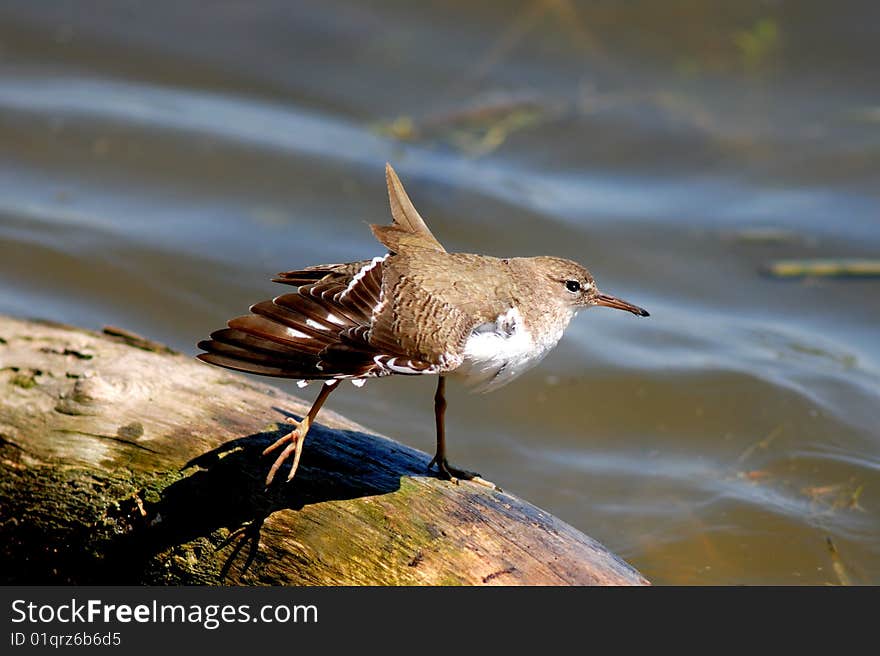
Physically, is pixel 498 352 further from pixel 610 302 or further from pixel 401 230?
pixel 610 302

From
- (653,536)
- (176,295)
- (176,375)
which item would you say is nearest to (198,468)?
(176,375)

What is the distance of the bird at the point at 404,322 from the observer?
183 inches

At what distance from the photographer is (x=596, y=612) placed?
4684 mm

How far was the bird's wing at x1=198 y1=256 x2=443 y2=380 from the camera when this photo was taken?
459 cm

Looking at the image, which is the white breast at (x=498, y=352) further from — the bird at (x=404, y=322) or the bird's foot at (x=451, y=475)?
the bird's foot at (x=451, y=475)

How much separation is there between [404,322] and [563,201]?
17.7ft

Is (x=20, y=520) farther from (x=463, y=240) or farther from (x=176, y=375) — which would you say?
(x=463, y=240)

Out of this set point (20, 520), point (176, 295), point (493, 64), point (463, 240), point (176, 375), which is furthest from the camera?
point (493, 64)

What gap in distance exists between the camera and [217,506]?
4859 mm

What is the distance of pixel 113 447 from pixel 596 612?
231 centimetres

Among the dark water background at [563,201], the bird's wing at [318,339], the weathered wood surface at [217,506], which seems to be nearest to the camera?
the bird's wing at [318,339]

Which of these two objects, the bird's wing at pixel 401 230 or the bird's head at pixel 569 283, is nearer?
the bird's wing at pixel 401 230

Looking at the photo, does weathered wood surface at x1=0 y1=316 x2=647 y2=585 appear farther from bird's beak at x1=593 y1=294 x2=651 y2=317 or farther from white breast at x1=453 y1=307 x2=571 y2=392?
bird's beak at x1=593 y1=294 x2=651 y2=317

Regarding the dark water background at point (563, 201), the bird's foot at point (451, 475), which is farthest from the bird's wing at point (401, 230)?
the dark water background at point (563, 201)
